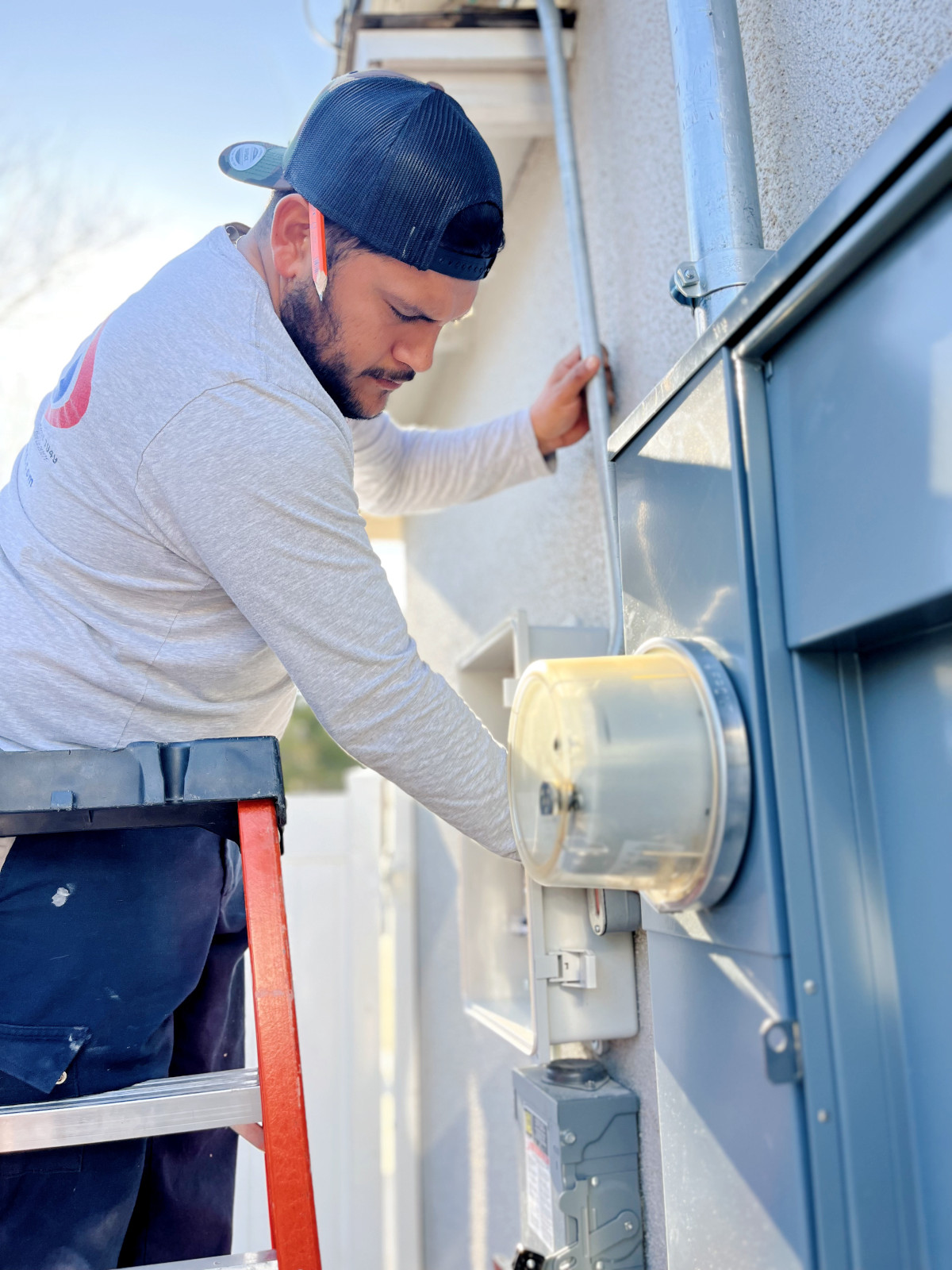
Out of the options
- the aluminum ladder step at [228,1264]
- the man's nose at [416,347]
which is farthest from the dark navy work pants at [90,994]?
the man's nose at [416,347]

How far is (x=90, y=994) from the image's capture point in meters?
1.13

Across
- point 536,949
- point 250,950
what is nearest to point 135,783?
point 250,950

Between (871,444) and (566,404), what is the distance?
1.17m

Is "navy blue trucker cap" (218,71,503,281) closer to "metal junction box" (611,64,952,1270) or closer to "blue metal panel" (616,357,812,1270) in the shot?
"blue metal panel" (616,357,812,1270)

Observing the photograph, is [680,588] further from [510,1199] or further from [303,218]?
[510,1199]

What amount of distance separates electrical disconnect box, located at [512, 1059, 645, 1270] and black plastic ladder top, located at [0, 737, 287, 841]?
0.72 meters

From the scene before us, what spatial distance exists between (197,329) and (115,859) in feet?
2.09

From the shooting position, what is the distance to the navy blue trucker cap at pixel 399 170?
1.25 meters

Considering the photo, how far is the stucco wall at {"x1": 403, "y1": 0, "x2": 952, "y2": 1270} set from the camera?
102 centimetres

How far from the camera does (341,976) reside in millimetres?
3283

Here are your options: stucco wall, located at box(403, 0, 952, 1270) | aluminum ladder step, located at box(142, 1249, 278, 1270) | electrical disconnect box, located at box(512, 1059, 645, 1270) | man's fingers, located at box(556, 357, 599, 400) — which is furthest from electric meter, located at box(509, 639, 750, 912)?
man's fingers, located at box(556, 357, 599, 400)

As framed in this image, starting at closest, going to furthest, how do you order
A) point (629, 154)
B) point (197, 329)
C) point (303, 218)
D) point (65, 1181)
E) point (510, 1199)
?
point (65, 1181) → point (197, 329) → point (303, 218) → point (629, 154) → point (510, 1199)

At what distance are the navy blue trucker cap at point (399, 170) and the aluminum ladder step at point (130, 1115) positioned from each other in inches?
38.5

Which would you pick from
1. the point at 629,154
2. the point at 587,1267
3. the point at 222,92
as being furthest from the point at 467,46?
the point at 587,1267
